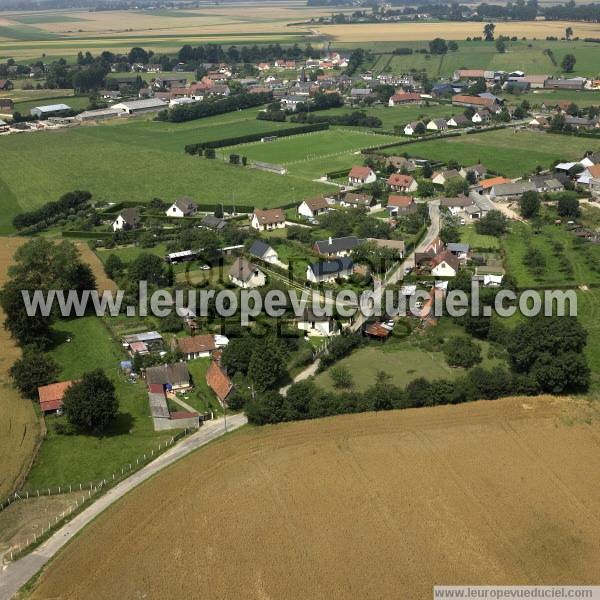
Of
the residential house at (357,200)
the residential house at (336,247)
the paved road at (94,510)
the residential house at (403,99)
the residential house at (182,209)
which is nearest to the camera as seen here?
the paved road at (94,510)

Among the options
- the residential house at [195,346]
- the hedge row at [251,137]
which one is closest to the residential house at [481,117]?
the hedge row at [251,137]

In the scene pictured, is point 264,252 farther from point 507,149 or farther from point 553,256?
point 507,149

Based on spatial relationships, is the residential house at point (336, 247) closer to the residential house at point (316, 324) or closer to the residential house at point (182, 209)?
the residential house at point (316, 324)

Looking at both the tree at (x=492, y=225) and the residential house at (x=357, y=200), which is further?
the residential house at (x=357, y=200)

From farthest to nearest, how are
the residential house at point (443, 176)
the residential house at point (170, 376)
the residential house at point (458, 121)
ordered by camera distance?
the residential house at point (458, 121), the residential house at point (443, 176), the residential house at point (170, 376)


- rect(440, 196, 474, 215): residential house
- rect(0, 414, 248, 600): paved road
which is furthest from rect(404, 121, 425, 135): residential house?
rect(0, 414, 248, 600): paved road
